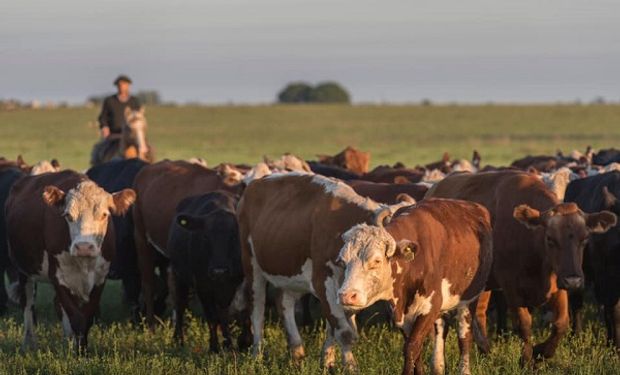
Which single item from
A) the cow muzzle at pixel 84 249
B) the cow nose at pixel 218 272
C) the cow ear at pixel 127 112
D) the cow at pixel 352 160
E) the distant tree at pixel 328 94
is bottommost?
the distant tree at pixel 328 94

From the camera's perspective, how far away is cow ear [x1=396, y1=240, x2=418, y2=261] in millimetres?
7707

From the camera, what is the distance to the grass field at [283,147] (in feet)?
31.0

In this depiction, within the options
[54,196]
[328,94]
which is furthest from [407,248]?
[328,94]

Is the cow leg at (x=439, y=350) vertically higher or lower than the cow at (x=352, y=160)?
lower

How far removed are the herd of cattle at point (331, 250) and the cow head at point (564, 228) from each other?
0.01 meters

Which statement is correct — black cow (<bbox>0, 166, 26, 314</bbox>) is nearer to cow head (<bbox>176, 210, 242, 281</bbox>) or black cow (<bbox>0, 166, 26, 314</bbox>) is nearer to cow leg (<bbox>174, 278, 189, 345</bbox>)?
cow leg (<bbox>174, 278, 189, 345</bbox>)

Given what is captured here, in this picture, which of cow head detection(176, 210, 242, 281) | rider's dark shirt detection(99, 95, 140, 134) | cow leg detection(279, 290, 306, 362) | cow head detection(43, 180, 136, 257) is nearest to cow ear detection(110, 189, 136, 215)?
cow head detection(43, 180, 136, 257)

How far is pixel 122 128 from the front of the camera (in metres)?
19.0

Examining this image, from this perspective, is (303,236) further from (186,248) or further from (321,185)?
(186,248)

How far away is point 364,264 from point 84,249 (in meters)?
3.32

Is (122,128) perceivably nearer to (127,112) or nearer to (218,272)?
(127,112)

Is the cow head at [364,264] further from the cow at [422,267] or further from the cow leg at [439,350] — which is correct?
the cow leg at [439,350]

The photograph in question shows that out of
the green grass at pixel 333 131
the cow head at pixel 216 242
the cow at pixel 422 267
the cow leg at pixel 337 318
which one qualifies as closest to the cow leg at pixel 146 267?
the cow head at pixel 216 242

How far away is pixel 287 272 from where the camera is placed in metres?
9.62
